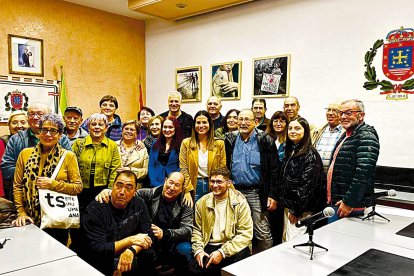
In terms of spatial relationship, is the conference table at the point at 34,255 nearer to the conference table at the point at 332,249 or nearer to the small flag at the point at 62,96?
the conference table at the point at 332,249

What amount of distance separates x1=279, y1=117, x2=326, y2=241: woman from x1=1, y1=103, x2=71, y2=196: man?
1.83 m

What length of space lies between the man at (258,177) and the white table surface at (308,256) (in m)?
0.98

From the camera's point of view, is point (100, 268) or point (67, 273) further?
point (100, 268)

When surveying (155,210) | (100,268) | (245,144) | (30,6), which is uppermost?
(30,6)

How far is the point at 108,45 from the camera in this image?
6.21 metres

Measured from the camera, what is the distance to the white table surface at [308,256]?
1562 mm

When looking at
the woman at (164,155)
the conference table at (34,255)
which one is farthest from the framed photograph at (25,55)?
the conference table at (34,255)

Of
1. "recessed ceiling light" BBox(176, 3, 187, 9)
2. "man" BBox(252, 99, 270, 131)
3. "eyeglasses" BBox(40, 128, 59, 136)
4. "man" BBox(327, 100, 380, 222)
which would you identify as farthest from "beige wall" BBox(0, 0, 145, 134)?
"man" BBox(327, 100, 380, 222)

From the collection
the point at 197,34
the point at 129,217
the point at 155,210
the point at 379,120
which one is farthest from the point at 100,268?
the point at 197,34

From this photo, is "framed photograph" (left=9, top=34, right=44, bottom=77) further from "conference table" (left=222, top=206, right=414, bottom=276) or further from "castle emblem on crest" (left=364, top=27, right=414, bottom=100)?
"conference table" (left=222, top=206, right=414, bottom=276)

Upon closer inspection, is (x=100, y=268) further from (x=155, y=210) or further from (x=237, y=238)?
(x=237, y=238)

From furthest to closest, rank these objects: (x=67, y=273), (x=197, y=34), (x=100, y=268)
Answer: (x=197, y=34), (x=100, y=268), (x=67, y=273)

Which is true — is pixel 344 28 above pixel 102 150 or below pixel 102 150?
above

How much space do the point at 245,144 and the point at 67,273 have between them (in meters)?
1.88
